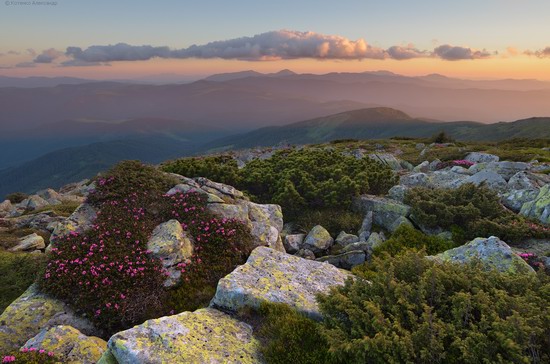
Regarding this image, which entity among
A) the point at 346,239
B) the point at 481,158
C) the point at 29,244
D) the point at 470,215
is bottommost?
the point at 481,158

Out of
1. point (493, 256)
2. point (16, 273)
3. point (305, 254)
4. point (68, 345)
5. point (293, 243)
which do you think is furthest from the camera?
point (293, 243)

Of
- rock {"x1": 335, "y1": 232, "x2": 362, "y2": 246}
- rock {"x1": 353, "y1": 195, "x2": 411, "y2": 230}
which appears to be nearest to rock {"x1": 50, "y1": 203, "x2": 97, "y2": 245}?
rock {"x1": 335, "y1": 232, "x2": 362, "y2": 246}

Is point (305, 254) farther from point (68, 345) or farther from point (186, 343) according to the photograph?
point (68, 345)

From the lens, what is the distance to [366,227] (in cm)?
1695

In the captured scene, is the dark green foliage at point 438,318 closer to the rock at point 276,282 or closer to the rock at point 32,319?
the rock at point 276,282

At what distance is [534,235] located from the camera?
47.1 ft

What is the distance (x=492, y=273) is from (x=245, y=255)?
23.7 feet

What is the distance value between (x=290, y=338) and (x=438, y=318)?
111 inches

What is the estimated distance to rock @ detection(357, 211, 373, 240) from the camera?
53.0 feet

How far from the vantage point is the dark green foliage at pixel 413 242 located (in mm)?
14164

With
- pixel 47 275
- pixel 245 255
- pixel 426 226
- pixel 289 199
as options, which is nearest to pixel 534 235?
pixel 426 226

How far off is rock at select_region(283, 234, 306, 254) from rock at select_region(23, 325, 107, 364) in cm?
827

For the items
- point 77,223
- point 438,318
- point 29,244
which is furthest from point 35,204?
point 438,318

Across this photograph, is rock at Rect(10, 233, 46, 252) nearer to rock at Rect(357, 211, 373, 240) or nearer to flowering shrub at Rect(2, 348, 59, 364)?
flowering shrub at Rect(2, 348, 59, 364)
